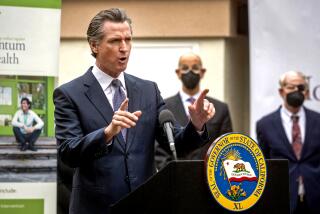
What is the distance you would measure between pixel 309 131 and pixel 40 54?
3227 millimetres

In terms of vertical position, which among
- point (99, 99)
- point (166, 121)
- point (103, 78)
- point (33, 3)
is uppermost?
point (33, 3)

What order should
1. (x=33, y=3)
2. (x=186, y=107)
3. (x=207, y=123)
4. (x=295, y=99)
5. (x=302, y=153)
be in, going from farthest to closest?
(x=295, y=99) < (x=186, y=107) < (x=207, y=123) < (x=302, y=153) < (x=33, y=3)

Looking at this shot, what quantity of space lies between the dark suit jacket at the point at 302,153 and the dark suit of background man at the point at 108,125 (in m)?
3.54

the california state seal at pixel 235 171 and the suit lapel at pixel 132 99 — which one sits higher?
the suit lapel at pixel 132 99

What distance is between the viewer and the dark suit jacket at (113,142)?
13.6 feet

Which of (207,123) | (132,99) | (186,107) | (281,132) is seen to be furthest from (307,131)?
(132,99)

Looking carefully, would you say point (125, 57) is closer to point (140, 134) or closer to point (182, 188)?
point (140, 134)

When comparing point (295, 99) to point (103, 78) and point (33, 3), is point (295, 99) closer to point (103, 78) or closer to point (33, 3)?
point (33, 3)

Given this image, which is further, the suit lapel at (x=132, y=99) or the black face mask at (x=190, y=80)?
the black face mask at (x=190, y=80)

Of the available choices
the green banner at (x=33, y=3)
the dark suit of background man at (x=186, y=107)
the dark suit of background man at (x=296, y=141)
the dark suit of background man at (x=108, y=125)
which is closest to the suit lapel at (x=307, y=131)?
the dark suit of background man at (x=296, y=141)

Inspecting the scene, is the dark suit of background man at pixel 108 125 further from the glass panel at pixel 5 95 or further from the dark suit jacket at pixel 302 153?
the dark suit jacket at pixel 302 153

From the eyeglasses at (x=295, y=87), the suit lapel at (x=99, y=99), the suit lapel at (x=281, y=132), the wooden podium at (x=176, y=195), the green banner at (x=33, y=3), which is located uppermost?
the green banner at (x=33, y=3)

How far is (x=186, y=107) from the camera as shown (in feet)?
26.0

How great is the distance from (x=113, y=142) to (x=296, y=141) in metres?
3.99
